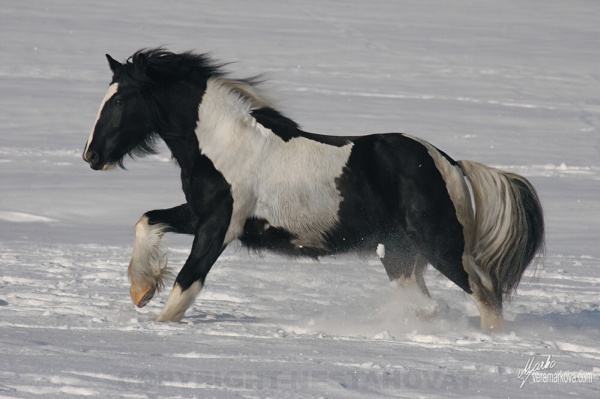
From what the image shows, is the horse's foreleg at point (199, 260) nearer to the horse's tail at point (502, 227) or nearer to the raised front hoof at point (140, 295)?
the raised front hoof at point (140, 295)

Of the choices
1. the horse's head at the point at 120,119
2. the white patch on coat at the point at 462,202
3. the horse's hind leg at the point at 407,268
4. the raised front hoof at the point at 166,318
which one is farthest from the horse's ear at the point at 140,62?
the horse's hind leg at the point at 407,268

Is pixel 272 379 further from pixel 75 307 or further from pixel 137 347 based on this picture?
pixel 75 307

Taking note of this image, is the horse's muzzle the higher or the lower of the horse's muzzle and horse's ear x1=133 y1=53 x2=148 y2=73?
the lower

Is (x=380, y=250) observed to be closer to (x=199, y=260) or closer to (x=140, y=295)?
(x=199, y=260)

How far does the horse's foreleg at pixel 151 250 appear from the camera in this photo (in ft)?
17.5

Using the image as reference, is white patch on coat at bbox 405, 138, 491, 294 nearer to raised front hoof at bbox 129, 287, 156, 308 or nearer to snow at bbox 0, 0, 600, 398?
snow at bbox 0, 0, 600, 398

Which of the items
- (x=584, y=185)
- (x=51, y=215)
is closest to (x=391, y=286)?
(x=51, y=215)

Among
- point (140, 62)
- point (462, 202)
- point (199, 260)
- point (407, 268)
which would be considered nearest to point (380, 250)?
point (407, 268)

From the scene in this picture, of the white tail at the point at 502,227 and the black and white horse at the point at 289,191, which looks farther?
the white tail at the point at 502,227

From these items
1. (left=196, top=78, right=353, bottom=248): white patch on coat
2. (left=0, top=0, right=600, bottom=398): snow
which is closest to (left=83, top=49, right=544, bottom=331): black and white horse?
(left=196, top=78, right=353, bottom=248): white patch on coat

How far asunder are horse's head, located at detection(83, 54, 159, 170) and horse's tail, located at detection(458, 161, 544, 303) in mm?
1823

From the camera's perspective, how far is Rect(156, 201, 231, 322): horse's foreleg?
512cm

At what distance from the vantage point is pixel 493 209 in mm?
5363

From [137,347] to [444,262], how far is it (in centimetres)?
181
